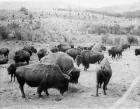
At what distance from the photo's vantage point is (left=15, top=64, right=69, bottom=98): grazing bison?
39.4 ft

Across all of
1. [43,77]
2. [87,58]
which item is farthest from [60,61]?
[87,58]

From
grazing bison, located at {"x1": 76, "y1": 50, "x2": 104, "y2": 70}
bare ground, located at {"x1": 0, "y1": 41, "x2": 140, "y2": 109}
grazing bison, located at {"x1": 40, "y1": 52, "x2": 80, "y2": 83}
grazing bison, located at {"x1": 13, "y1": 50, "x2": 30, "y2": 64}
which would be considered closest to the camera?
bare ground, located at {"x1": 0, "y1": 41, "x2": 140, "y2": 109}

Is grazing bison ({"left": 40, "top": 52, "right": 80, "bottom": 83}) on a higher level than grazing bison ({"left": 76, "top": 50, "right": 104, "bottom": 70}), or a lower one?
higher

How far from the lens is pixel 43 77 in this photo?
12016mm

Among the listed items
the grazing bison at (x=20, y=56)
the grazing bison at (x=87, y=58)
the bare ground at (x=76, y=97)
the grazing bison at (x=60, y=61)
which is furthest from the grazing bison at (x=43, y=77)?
the grazing bison at (x=20, y=56)

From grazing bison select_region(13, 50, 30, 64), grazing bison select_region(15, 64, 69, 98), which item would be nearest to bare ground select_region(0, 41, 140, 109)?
grazing bison select_region(15, 64, 69, 98)

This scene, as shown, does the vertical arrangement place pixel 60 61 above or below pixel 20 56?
above

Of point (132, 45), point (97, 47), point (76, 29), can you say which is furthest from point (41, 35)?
point (132, 45)

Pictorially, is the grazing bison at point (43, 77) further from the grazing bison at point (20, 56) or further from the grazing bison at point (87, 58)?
the grazing bison at point (20, 56)

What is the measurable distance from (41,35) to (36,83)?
29.4 meters

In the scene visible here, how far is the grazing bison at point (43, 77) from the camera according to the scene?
12016 millimetres

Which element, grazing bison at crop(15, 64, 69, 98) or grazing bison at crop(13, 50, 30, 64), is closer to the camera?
grazing bison at crop(15, 64, 69, 98)

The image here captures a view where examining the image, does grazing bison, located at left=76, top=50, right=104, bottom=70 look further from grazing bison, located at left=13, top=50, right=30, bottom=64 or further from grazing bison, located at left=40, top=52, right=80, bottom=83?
grazing bison, located at left=40, top=52, right=80, bottom=83

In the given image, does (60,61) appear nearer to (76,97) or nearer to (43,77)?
(43,77)
